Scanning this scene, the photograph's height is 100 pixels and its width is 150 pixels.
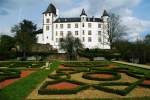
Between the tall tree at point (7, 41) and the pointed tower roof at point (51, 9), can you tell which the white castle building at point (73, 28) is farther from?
the tall tree at point (7, 41)

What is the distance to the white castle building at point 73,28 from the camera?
85.8 meters

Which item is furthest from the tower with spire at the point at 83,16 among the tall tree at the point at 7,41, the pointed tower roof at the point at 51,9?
the tall tree at the point at 7,41

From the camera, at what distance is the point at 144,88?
1326 centimetres

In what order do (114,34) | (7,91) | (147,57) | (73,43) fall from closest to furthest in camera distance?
1. (7,91)
2. (147,57)
3. (114,34)
4. (73,43)

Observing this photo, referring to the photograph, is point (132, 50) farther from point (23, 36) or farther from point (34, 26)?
point (34, 26)

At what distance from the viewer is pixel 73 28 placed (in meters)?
87.8

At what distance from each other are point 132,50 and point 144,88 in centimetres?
3387

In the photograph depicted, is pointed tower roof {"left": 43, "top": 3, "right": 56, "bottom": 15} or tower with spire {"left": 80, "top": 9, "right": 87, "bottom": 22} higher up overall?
pointed tower roof {"left": 43, "top": 3, "right": 56, "bottom": 15}

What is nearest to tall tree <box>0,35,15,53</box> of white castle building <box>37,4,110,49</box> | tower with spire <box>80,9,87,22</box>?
white castle building <box>37,4,110,49</box>

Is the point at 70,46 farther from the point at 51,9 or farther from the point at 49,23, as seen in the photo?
the point at 51,9

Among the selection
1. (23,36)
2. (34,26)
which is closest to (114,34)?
(23,36)

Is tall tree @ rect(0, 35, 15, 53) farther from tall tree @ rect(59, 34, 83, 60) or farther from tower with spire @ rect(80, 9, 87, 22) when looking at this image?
tower with spire @ rect(80, 9, 87, 22)

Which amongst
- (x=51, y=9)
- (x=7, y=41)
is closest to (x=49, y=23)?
(x=51, y=9)

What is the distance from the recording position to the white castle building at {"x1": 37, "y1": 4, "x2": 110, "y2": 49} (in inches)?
3377
